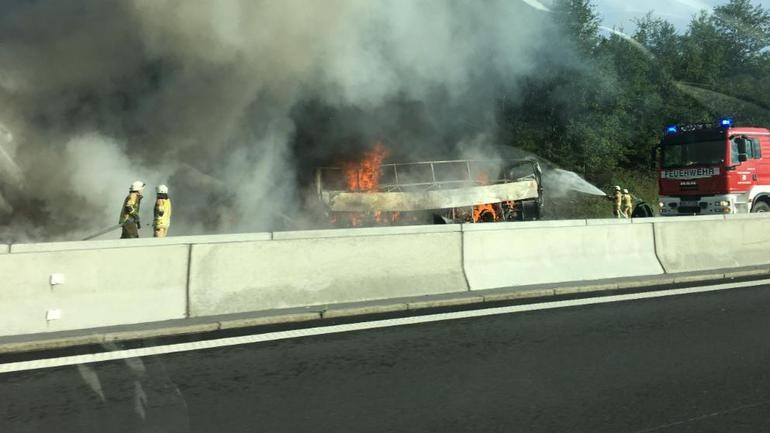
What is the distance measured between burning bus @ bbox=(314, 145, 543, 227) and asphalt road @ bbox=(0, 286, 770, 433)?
308 inches

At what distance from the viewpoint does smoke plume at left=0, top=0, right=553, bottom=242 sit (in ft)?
37.2

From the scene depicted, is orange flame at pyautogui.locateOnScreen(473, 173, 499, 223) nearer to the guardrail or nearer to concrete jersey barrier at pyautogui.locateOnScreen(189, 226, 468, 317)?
the guardrail

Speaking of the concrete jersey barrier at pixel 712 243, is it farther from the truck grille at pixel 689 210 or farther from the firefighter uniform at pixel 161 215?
the firefighter uniform at pixel 161 215

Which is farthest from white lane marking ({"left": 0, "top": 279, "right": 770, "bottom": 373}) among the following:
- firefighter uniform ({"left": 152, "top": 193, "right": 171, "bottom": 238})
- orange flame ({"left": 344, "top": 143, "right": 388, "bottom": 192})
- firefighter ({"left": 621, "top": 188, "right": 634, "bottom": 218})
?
firefighter ({"left": 621, "top": 188, "right": 634, "bottom": 218})

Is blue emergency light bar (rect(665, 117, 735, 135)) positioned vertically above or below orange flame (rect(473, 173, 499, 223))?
above

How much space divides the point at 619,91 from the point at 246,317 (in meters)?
22.8

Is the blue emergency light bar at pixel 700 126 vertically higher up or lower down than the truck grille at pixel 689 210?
higher up

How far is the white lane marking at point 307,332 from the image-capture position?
420cm

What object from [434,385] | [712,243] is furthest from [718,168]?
[434,385]

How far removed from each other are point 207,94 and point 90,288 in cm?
815

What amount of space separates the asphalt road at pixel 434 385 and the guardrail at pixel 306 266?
1.01 metres

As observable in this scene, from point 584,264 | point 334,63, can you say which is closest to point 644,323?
point 584,264

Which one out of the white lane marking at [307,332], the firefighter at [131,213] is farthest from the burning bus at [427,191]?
the white lane marking at [307,332]

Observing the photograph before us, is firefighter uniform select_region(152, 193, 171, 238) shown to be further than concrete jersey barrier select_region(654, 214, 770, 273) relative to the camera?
Yes
